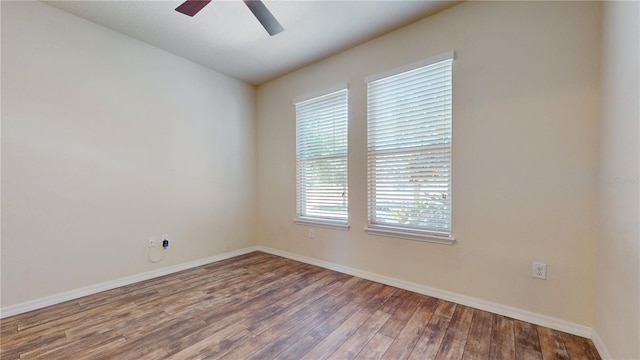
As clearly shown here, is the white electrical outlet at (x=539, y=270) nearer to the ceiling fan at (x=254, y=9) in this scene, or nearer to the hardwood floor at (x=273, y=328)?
the hardwood floor at (x=273, y=328)

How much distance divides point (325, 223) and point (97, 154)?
254 centimetres

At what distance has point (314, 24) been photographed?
2.51 m

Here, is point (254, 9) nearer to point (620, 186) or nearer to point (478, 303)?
point (620, 186)

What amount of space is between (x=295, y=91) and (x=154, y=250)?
8.86ft

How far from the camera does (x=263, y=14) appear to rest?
6.04ft

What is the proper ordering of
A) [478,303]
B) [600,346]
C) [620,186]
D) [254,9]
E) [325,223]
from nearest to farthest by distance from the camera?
[620,186] → [600,346] → [254,9] → [478,303] → [325,223]

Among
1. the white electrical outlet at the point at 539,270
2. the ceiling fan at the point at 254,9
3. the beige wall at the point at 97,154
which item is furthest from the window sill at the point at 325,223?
the ceiling fan at the point at 254,9

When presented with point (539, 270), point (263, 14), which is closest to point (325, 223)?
point (539, 270)

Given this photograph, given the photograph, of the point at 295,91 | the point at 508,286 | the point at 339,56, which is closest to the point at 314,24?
the point at 339,56

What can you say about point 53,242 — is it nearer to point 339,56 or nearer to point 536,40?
point 339,56

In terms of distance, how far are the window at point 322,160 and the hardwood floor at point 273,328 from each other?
3.20 ft

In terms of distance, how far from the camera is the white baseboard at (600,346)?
4.85 ft

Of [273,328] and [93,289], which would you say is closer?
[273,328]

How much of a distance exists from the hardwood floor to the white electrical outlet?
37cm
